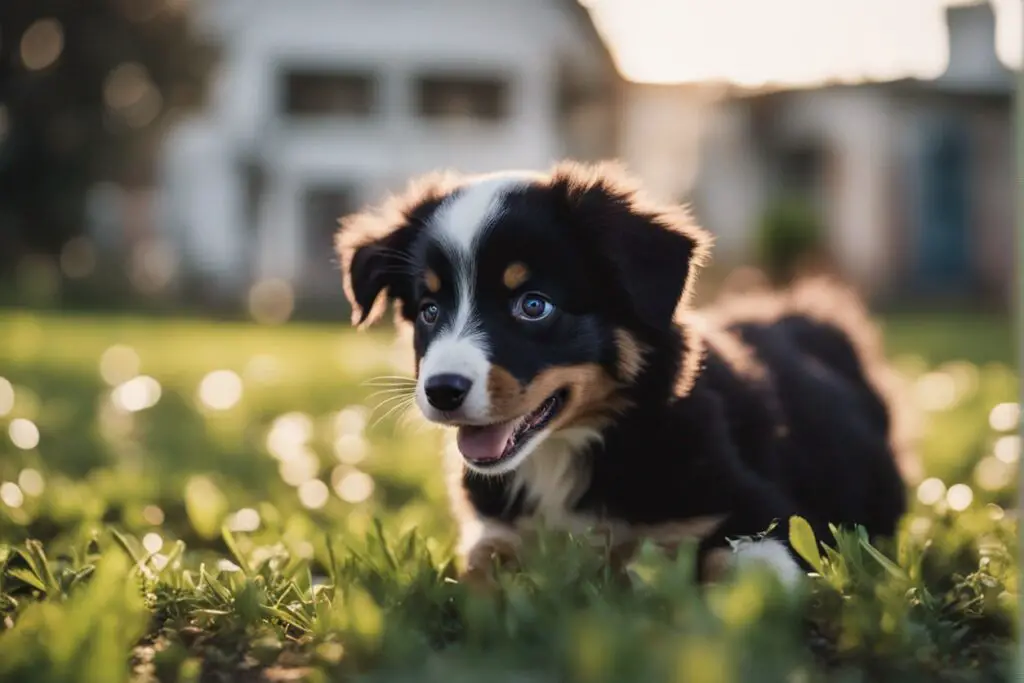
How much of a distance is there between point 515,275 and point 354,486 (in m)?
2.17

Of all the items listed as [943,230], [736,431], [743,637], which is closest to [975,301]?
[943,230]

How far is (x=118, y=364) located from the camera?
9477 mm

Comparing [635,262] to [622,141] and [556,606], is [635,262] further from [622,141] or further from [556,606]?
[622,141]

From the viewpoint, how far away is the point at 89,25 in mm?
17938

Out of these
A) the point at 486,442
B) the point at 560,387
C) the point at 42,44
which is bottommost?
the point at 486,442

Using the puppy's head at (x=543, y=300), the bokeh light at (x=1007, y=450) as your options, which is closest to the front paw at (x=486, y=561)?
the puppy's head at (x=543, y=300)

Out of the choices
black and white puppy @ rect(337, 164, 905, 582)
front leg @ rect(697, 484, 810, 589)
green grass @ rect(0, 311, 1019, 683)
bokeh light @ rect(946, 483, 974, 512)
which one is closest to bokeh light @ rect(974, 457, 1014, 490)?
green grass @ rect(0, 311, 1019, 683)

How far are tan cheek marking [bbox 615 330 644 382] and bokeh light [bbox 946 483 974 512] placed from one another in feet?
4.30

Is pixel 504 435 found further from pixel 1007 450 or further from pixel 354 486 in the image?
pixel 1007 450

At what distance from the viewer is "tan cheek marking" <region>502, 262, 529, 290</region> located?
3047 mm

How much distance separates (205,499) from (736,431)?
6.13ft

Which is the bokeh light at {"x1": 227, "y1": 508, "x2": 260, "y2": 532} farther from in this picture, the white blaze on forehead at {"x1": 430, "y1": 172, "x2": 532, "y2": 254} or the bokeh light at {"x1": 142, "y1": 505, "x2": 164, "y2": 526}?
the white blaze on forehead at {"x1": 430, "y1": 172, "x2": 532, "y2": 254}

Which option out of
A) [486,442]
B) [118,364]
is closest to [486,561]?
[486,442]

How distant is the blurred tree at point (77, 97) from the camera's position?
17.3 metres
